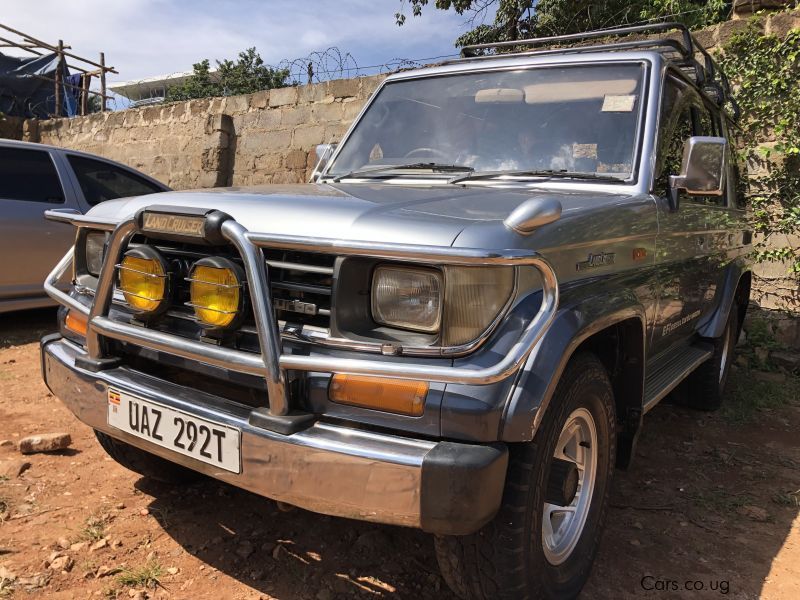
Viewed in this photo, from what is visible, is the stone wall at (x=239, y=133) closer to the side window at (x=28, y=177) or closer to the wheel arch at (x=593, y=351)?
the side window at (x=28, y=177)

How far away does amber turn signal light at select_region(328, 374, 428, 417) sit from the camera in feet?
5.24

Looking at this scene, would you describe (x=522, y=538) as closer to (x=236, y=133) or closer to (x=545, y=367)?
(x=545, y=367)

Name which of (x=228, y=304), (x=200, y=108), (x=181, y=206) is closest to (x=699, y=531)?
(x=228, y=304)

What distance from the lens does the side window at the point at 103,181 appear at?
18.4 feet

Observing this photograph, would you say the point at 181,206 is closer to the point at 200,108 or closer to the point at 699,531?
the point at 699,531

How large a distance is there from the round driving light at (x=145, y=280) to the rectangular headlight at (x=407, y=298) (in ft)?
2.32

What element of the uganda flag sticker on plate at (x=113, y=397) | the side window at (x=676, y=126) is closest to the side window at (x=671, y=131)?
the side window at (x=676, y=126)

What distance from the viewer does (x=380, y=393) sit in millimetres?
1629

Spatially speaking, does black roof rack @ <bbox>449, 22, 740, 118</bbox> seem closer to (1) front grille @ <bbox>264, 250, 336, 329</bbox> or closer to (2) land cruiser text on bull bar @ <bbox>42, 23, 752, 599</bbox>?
(2) land cruiser text on bull bar @ <bbox>42, 23, 752, 599</bbox>

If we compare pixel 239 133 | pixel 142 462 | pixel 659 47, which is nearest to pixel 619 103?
pixel 659 47

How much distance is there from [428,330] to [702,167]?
1.59m

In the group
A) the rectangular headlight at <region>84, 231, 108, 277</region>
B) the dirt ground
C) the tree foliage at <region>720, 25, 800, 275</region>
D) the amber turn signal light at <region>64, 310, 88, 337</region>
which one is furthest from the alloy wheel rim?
the tree foliage at <region>720, 25, 800, 275</region>

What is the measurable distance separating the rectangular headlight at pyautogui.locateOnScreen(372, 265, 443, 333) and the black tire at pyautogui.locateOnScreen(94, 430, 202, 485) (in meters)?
1.48

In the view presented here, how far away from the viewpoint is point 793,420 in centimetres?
414
